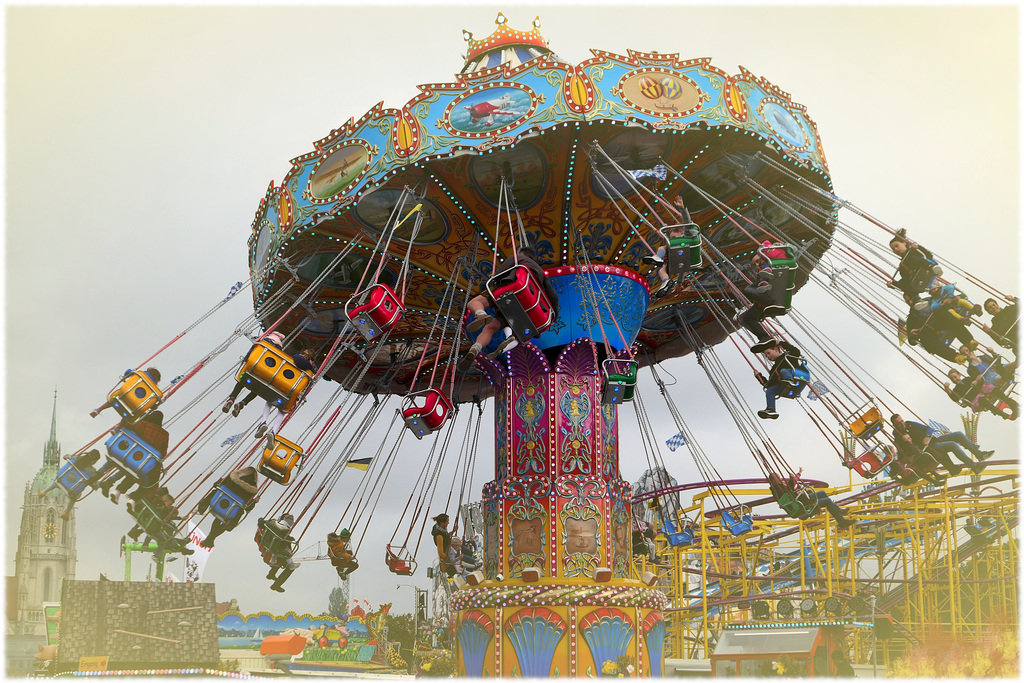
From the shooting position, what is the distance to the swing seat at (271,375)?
10.1 metres

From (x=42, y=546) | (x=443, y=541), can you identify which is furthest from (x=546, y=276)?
(x=42, y=546)

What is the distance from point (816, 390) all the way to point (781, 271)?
1.78 m

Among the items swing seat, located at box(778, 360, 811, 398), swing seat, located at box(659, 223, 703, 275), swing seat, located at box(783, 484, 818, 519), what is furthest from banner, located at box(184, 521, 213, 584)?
swing seat, located at box(783, 484, 818, 519)

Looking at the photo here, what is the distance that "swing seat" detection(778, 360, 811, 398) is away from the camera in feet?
33.1

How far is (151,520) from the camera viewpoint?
10.6 m

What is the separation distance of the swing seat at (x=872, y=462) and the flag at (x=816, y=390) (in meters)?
1.17

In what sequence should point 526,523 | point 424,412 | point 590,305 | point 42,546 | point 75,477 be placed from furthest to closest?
1. point 42,546
2. point 590,305
3. point 526,523
4. point 424,412
5. point 75,477

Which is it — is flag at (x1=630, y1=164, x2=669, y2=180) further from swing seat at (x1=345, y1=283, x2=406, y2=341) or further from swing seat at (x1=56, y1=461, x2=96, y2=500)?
swing seat at (x1=56, y1=461, x2=96, y2=500)

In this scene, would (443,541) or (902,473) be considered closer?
(902,473)

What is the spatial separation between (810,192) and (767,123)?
5.18 feet

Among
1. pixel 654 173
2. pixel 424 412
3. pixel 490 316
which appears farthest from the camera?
pixel 654 173

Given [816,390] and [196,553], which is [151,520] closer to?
[196,553]

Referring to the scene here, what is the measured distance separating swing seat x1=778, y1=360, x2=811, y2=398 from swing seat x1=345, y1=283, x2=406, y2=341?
443 centimetres

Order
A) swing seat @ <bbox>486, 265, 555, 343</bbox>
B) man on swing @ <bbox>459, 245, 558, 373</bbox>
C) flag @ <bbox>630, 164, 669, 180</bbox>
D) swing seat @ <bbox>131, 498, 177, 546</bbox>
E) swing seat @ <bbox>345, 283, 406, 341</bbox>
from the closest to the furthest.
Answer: swing seat @ <bbox>486, 265, 555, 343</bbox>, man on swing @ <bbox>459, 245, 558, 373</bbox>, swing seat @ <bbox>345, 283, 406, 341</bbox>, swing seat @ <bbox>131, 498, 177, 546</bbox>, flag @ <bbox>630, 164, 669, 180</bbox>
